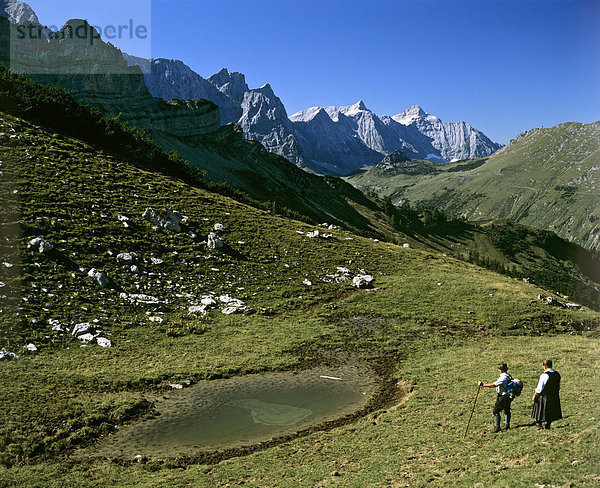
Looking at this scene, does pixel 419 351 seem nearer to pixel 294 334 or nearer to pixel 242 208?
pixel 294 334

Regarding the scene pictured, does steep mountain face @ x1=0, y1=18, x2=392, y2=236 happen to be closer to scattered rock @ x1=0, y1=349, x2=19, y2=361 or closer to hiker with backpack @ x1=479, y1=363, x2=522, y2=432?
scattered rock @ x1=0, y1=349, x2=19, y2=361

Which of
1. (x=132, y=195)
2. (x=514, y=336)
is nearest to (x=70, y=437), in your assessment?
(x=514, y=336)

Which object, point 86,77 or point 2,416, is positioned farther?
point 86,77

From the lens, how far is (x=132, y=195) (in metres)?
59.8

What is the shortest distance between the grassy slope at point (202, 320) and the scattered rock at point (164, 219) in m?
1.77

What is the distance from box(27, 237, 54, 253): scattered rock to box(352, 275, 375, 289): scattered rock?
1363 inches

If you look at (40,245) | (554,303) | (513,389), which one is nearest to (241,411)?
(513,389)

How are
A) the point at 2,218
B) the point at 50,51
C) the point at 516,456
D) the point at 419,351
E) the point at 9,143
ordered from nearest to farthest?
the point at 516,456, the point at 419,351, the point at 2,218, the point at 9,143, the point at 50,51

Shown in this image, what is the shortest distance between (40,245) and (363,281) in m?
36.5

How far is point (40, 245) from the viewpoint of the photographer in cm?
3975

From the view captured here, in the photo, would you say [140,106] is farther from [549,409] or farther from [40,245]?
[549,409]

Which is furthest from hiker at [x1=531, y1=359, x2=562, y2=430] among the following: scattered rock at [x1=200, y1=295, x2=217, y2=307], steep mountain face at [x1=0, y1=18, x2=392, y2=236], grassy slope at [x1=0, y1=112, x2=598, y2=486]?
steep mountain face at [x1=0, y1=18, x2=392, y2=236]

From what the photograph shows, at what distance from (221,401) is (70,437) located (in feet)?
28.5

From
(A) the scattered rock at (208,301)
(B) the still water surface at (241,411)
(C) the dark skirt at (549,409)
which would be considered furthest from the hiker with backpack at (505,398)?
(A) the scattered rock at (208,301)
